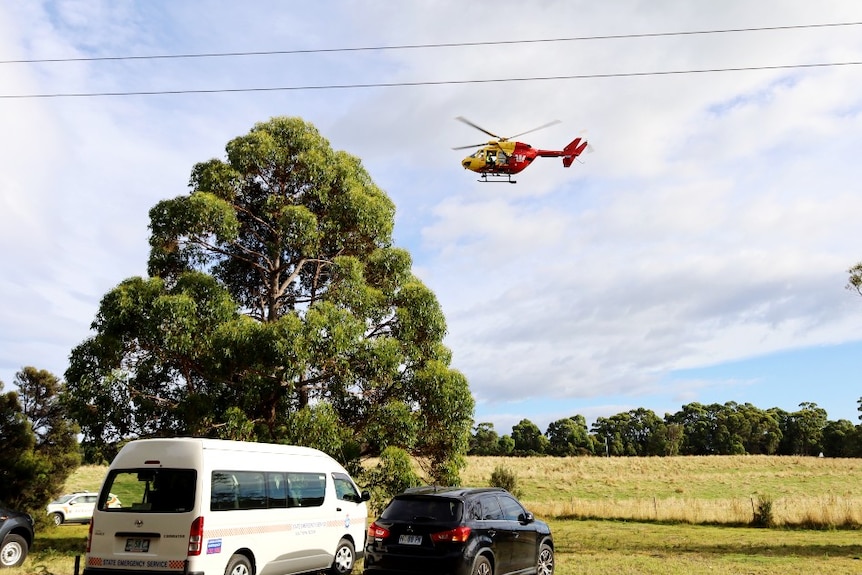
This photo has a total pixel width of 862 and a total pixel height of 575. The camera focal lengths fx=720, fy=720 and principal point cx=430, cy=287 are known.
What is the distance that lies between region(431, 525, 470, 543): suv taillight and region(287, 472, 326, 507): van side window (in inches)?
122

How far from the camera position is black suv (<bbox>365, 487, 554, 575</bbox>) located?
10.0 metres

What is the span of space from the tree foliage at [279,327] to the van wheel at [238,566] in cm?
622

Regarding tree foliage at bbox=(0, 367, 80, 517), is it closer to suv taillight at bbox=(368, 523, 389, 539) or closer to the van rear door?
the van rear door

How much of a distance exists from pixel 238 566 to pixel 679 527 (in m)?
19.8

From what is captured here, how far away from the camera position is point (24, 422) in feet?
72.0

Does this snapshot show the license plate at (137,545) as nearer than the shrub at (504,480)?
Yes

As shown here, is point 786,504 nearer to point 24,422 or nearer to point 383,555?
point 383,555

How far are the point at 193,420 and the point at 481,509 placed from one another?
32.1ft

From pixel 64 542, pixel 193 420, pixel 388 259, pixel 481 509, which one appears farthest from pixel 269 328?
pixel 64 542

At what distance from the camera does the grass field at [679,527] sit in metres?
15.5

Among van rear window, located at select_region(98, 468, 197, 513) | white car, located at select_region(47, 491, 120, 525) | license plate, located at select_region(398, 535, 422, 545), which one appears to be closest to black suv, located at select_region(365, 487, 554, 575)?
license plate, located at select_region(398, 535, 422, 545)

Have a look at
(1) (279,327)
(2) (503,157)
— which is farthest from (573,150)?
(1) (279,327)

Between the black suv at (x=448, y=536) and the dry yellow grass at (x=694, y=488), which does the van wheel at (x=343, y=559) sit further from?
the dry yellow grass at (x=694, y=488)

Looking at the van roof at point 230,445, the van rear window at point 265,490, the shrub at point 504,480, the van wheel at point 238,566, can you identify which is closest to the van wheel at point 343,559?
the van rear window at point 265,490
